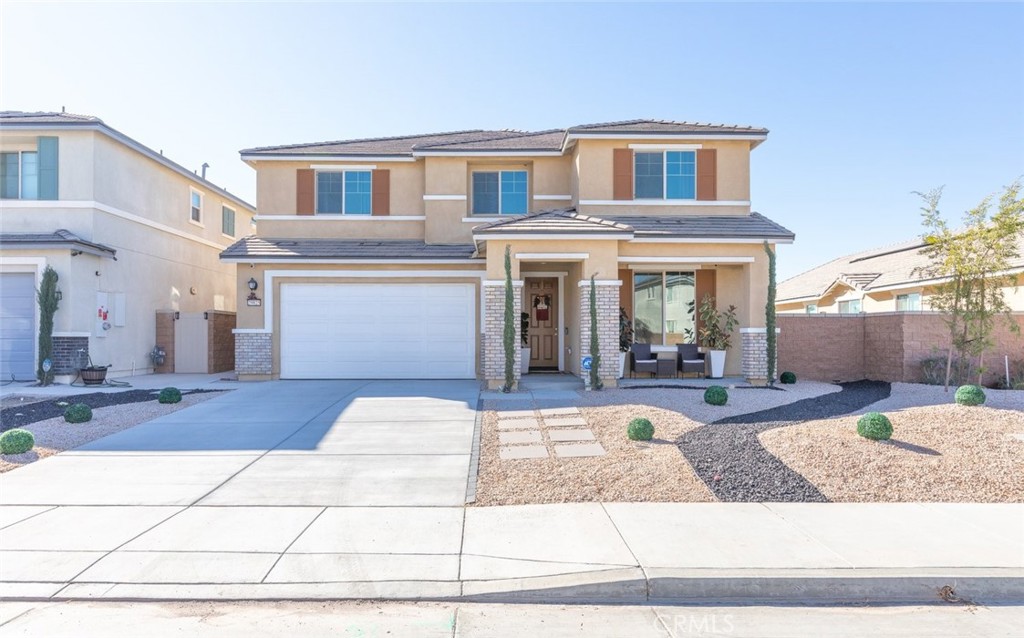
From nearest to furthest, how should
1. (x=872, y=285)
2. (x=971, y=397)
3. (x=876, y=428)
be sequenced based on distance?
(x=876, y=428), (x=971, y=397), (x=872, y=285)

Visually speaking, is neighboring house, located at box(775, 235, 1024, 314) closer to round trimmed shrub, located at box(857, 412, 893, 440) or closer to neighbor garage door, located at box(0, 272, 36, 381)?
round trimmed shrub, located at box(857, 412, 893, 440)

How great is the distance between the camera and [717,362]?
14.3 m

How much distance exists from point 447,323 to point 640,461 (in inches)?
337

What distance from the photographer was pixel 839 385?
563 inches

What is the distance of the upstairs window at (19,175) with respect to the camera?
49.1ft

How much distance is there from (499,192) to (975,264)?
10806mm

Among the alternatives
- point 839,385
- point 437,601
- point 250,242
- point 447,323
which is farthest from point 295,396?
point 839,385

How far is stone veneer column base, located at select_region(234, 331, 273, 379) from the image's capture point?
48.6 ft

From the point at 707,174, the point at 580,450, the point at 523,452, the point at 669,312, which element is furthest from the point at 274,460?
the point at 707,174

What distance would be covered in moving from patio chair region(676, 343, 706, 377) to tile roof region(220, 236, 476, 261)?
581cm

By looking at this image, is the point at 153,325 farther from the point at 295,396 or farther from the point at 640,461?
the point at 640,461

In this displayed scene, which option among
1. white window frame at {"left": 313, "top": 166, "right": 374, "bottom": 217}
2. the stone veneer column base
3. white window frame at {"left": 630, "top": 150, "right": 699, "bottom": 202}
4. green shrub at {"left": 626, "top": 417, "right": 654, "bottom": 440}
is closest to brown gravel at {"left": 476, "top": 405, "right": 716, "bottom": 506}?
green shrub at {"left": 626, "top": 417, "right": 654, "bottom": 440}

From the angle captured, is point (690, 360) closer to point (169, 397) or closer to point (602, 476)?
point (602, 476)

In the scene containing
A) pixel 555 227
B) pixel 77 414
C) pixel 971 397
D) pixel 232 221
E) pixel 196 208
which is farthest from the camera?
pixel 232 221
